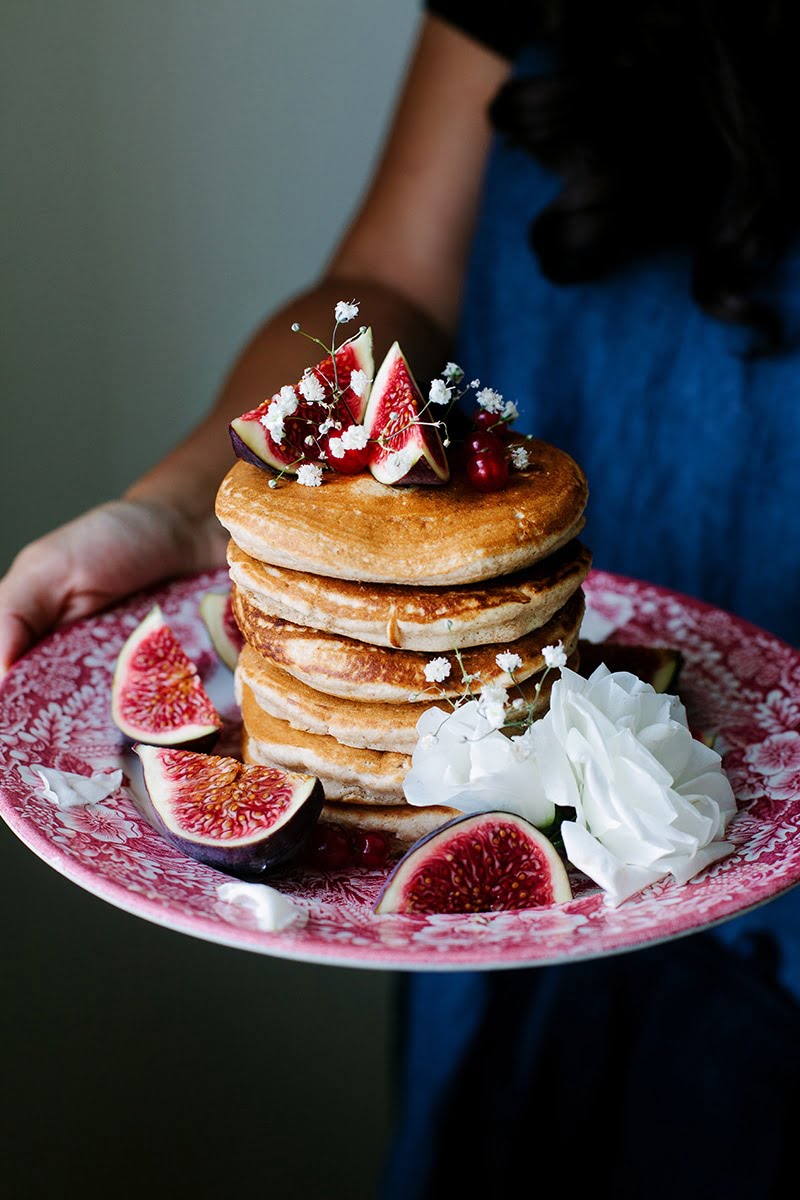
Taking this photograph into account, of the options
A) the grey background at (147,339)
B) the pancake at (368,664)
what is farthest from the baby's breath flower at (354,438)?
the grey background at (147,339)

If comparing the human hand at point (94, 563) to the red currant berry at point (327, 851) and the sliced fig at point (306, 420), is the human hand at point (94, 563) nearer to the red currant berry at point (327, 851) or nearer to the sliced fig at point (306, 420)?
the sliced fig at point (306, 420)

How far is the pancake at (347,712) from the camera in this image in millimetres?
1664

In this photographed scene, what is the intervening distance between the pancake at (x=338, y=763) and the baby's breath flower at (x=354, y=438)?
0.44 m

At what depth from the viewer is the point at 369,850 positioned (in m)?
1.68

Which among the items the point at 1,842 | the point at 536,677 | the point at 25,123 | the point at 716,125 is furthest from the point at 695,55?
the point at 1,842

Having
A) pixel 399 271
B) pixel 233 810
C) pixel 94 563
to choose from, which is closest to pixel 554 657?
pixel 233 810

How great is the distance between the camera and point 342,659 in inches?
65.0

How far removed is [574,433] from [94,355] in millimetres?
1544

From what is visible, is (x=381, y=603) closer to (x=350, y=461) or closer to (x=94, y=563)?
(x=350, y=461)

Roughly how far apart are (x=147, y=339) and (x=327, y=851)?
8.02 feet

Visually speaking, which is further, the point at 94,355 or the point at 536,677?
the point at 94,355

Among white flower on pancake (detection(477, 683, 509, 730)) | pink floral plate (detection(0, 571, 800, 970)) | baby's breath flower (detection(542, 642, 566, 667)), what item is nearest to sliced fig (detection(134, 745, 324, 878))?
pink floral plate (detection(0, 571, 800, 970))

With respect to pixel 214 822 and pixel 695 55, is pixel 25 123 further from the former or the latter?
pixel 214 822

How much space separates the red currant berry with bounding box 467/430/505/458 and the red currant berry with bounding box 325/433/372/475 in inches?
6.1
